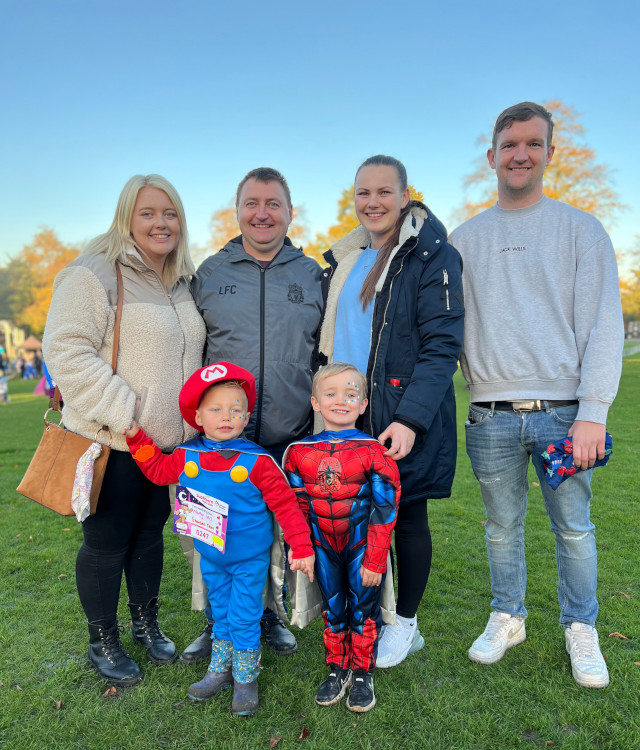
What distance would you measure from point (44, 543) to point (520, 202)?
16.9 ft

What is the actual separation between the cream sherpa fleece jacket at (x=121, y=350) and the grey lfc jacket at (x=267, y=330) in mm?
176

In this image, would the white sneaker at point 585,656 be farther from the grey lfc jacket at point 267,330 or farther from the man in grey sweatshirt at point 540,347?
the grey lfc jacket at point 267,330

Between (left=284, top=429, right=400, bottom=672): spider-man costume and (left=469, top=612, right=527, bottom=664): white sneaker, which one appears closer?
(left=284, top=429, right=400, bottom=672): spider-man costume

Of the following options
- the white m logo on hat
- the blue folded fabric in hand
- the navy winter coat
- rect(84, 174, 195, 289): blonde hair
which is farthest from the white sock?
rect(84, 174, 195, 289): blonde hair

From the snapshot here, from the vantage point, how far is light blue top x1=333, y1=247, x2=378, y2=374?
3035mm

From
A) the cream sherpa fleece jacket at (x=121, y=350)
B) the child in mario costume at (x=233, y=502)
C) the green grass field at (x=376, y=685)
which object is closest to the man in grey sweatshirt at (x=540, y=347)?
the green grass field at (x=376, y=685)

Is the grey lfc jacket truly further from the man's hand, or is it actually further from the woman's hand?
the man's hand

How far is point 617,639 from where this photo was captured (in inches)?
134

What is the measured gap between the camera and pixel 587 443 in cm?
282

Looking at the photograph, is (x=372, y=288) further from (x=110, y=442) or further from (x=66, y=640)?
(x=66, y=640)

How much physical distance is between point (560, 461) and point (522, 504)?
53 centimetres

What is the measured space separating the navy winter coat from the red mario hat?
2.19 feet

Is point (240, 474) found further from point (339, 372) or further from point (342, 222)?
point (342, 222)

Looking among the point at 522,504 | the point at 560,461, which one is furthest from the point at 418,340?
the point at 522,504
